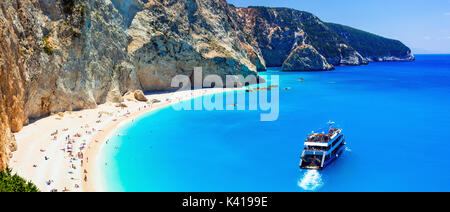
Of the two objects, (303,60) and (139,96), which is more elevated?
(303,60)

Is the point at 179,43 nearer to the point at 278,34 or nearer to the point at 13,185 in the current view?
the point at 13,185

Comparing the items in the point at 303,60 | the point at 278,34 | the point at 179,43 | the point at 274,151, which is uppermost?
the point at 278,34

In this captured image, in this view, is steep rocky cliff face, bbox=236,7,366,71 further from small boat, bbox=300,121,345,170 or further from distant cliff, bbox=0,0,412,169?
small boat, bbox=300,121,345,170

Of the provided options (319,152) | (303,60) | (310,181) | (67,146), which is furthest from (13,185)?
(303,60)

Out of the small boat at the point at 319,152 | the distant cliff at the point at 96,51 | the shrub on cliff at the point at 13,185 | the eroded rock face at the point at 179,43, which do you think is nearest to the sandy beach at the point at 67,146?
the distant cliff at the point at 96,51
